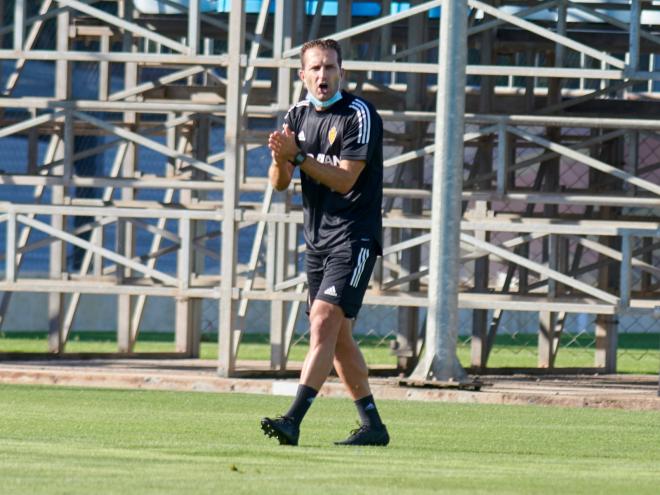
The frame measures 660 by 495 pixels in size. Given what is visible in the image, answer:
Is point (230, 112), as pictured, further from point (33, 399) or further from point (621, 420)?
point (621, 420)

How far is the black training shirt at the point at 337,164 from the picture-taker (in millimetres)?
8078

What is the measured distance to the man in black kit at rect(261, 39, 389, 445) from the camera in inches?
315

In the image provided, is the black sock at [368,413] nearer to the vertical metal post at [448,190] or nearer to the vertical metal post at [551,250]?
the vertical metal post at [448,190]

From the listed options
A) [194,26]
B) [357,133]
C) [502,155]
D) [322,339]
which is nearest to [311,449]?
[322,339]

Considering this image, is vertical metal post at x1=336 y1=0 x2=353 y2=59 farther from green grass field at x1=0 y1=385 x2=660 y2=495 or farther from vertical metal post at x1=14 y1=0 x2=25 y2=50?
green grass field at x1=0 y1=385 x2=660 y2=495

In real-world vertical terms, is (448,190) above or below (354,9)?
below

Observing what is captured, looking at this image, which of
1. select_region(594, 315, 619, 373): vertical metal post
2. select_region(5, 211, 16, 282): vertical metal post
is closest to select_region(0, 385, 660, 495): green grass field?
select_region(5, 211, 16, 282): vertical metal post

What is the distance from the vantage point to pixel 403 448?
809cm

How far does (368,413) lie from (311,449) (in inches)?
22.2

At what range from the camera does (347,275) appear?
8039mm

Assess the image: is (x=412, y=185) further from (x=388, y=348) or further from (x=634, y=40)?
(x=388, y=348)

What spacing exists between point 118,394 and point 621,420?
11.7ft

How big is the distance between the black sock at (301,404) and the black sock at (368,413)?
0.30 metres

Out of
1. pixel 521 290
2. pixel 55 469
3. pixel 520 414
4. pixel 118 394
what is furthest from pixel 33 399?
pixel 521 290
